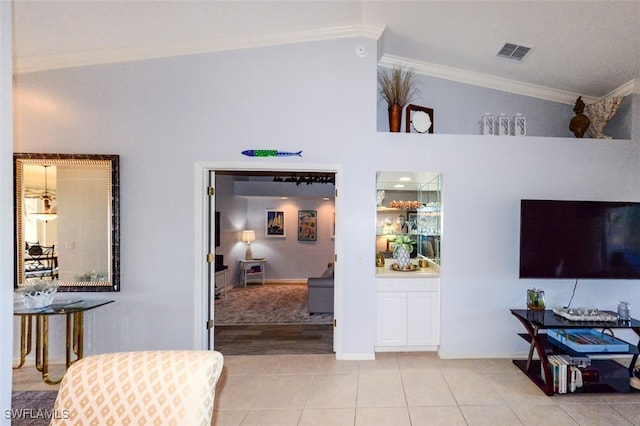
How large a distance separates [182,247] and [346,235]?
1813mm

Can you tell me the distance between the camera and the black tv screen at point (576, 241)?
130 inches

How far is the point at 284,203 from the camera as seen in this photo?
8562mm

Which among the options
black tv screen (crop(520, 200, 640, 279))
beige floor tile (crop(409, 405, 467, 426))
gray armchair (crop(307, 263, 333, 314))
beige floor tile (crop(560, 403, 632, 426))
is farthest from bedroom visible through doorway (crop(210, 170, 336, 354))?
beige floor tile (crop(560, 403, 632, 426))

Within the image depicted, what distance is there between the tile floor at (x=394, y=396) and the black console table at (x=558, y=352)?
0.09 meters

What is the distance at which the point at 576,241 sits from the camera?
130 inches

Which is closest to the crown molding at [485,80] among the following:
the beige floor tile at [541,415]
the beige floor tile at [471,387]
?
the beige floor tile at [471,387]

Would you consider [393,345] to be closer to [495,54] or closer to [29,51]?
[495,54]

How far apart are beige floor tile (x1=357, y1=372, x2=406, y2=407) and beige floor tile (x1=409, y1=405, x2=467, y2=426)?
146 mm

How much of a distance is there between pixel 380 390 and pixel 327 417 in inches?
24.4

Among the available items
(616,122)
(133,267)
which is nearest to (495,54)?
(616,122)

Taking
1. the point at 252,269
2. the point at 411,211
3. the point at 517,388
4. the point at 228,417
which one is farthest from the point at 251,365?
the point at 252,269

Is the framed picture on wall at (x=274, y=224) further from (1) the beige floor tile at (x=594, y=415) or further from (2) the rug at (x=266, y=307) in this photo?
(1) the beige floor tile at (x=594, y=415)

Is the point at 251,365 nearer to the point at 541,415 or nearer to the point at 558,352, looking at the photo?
the point at 541,415

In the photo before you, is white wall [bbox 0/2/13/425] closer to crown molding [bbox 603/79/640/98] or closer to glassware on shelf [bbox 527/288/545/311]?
glassware on shelf [bbox 527/288/545/311]
